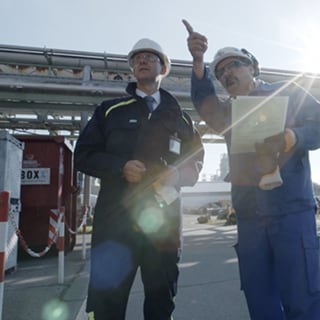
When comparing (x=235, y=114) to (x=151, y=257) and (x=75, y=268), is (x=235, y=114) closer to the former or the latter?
(x=151, y=257)

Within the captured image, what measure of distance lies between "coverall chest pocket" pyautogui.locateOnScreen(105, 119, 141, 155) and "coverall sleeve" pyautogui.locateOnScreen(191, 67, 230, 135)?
18.4 inches

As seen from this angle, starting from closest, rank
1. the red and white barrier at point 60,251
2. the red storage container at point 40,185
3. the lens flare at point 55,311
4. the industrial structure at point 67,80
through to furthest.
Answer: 1. the lens flare at point 55,311
2. the red and white barrier at point 60,251
3. the red storage container at point 40,185
4. the industrial structure at point 67,80

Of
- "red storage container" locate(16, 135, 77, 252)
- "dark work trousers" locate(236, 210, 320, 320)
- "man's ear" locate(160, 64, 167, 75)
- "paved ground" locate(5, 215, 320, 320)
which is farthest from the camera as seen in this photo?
"red storage container" locate(16, 135, 77, 252)

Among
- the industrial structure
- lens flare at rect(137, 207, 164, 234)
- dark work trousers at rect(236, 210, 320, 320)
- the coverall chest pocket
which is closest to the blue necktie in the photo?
the coverall chest pocket

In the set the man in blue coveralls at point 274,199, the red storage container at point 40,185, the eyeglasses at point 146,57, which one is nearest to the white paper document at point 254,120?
the man in blue coveralls at point 274,199

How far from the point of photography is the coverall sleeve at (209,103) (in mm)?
2205

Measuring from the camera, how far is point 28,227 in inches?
286

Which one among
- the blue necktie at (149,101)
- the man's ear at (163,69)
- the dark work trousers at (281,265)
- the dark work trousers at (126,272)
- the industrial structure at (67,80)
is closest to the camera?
the dark work trousers at (281,265)

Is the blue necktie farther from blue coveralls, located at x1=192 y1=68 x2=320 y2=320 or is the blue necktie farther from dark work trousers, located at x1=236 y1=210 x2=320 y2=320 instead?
dark work trousers, located at x1=236 y1=210 x2=320 y2=320

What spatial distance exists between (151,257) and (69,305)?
2311mm

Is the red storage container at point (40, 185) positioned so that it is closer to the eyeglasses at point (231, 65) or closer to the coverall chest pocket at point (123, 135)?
the coverall chest pocket at point (123, 135)

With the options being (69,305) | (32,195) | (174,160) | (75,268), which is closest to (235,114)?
(174,160)

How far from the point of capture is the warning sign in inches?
291

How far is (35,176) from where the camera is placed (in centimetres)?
744
